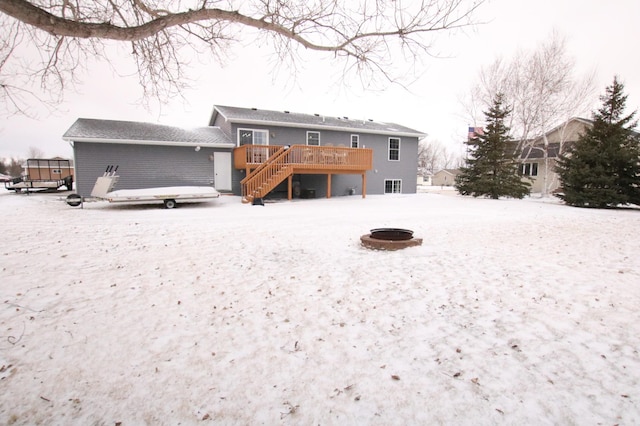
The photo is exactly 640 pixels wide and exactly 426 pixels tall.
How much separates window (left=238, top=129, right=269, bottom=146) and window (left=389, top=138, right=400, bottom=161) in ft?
27.2

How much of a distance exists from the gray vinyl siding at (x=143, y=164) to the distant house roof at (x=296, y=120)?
8.42ft

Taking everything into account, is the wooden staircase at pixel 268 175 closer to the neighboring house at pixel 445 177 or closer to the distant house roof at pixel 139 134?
the distant house roof at pixel 139 134

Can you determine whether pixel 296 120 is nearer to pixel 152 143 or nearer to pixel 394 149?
pixel 394 149

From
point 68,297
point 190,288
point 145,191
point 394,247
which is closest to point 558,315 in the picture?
point 394,247

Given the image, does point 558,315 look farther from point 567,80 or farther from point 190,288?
point 567,80

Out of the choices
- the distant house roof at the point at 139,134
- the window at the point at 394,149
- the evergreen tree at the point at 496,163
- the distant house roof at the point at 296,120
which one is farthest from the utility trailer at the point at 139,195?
the evergreen tree at the point at 496,163

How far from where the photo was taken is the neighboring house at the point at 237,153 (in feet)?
47.8

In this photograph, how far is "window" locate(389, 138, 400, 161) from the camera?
67.8 ft

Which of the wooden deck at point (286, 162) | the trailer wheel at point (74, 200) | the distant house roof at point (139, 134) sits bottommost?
the trailer wheel at point (74, 200)

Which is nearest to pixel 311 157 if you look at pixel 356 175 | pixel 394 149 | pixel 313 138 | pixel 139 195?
pixel 313 138

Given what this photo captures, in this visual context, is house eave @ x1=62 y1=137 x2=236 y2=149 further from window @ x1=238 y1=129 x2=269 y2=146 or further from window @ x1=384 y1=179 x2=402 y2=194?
window @ x1=384 y1=179 x2=402 y2=194

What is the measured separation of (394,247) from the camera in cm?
612

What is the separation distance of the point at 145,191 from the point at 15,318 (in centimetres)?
1008

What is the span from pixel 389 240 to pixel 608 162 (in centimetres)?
1331
